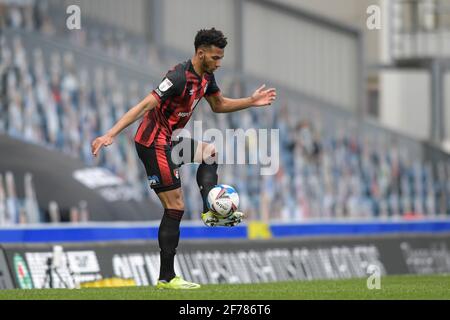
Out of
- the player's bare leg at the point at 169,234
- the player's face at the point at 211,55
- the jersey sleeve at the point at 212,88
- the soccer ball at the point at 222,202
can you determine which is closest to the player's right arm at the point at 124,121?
the player's face at the point at 211,55

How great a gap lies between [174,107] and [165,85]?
32 centimetres

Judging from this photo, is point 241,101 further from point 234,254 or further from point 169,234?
point 234,254

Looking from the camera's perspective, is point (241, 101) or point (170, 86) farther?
point (241, 101)

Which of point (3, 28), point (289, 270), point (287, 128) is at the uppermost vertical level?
point (3, 28)

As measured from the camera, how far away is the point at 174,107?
1191 centimetres

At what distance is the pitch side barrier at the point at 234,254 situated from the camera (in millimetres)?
15320

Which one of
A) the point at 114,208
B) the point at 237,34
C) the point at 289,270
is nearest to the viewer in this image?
the point at 289,270

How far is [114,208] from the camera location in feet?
68.4

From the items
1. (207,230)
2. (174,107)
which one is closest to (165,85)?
(174,107)

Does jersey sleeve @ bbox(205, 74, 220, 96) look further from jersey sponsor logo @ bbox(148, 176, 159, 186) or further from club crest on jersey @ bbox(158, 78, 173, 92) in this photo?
jersey sponsor logo @ bbox(148, 176, 159, 186)

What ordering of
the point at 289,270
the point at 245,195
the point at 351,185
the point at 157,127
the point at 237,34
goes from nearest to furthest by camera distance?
the point at 157,127, the point at 289,270, the point at 245,195, the point at 351,185, the point at 237,34

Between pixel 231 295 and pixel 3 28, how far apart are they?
1372 cm

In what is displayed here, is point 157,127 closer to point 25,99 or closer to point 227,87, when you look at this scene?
point 25,99
